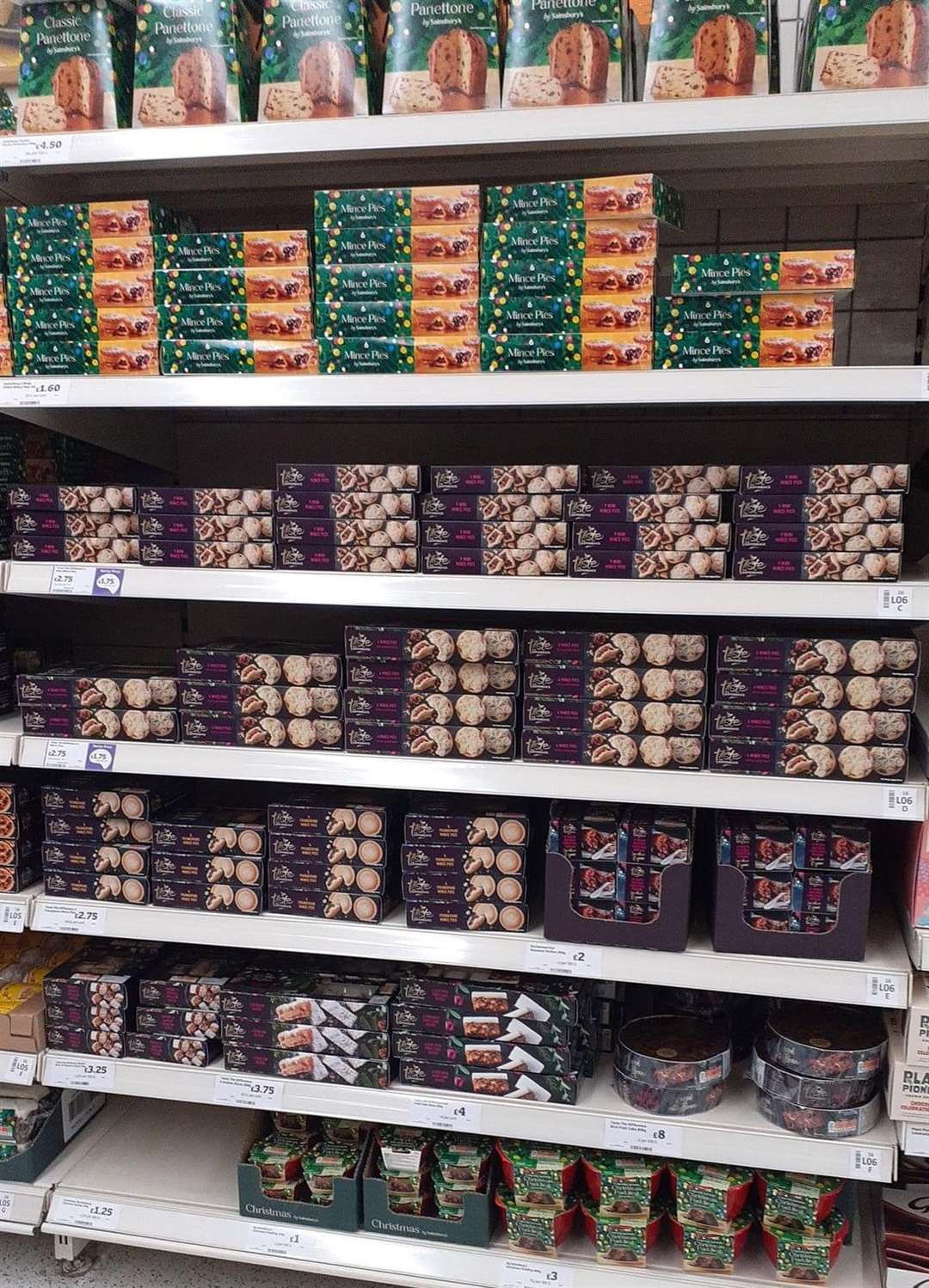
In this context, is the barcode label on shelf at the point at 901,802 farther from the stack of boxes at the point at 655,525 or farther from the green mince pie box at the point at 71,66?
the green mince pie box at the point at 71,66

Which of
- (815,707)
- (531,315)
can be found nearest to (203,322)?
(531,315)

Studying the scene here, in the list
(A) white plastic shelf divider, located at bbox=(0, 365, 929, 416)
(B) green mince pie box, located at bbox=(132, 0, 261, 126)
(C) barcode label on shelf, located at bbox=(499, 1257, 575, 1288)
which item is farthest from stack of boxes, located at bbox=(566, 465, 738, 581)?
(C) barcode label on shelf, located at bbox=(499, 1257, 575, 1288)

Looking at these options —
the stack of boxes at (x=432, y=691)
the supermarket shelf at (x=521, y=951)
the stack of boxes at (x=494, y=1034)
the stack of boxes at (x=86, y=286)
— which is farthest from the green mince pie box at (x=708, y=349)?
the stack of boxes at (x=494, y=1034)

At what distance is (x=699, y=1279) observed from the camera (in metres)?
1.78

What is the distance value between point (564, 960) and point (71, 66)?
174 centimetres

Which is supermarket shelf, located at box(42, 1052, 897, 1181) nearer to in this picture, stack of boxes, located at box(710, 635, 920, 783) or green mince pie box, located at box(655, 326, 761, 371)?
stack of boxes, located at box(710, 635, 920, 783)

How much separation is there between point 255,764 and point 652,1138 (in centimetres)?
95

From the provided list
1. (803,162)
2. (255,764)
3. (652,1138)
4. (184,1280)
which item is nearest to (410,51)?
(803,162)

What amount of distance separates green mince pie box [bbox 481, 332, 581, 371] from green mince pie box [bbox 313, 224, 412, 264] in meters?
0.21

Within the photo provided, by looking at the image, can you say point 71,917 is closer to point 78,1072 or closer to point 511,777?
point 78,1072

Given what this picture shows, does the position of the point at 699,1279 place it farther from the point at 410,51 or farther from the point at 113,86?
the point at 113,86

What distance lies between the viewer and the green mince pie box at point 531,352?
1603mm

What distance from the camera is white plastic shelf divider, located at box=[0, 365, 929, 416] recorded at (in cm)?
150

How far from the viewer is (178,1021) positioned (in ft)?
6.44
